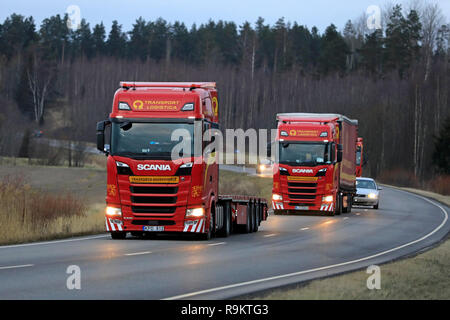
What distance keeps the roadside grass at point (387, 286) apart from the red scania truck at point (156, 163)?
608cm

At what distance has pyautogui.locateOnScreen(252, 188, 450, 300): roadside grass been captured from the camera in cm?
1194

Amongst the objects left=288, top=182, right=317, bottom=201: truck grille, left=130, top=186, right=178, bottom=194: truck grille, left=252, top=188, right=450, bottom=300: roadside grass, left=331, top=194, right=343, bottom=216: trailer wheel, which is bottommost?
left=331, top=194, right=343, bottom=216: trailer wheel

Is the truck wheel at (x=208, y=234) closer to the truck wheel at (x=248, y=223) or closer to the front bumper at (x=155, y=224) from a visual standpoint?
the front bumper at (x=155, y=224)

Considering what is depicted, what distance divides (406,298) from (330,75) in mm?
133345

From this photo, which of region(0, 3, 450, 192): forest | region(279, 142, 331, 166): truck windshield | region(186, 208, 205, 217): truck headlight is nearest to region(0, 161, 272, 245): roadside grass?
region(186, 208, 205, 217): truck headlight

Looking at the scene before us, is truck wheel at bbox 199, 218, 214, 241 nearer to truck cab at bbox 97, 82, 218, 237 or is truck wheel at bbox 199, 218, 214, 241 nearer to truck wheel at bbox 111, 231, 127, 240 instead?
truck cab at bbox 97, 82, 218, 237

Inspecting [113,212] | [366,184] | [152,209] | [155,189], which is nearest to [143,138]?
[155,189]

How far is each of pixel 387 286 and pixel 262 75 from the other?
5164 inches

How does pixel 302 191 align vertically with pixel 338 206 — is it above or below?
above

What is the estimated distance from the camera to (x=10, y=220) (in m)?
22.5

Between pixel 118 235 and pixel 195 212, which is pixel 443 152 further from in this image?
pixel 195 212

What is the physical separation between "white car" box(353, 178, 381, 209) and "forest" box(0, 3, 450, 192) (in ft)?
98.7

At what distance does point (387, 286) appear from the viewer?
13125 millimetres

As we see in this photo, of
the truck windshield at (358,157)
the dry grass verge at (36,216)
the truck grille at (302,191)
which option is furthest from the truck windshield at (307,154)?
the truck windshield at (358,157)
